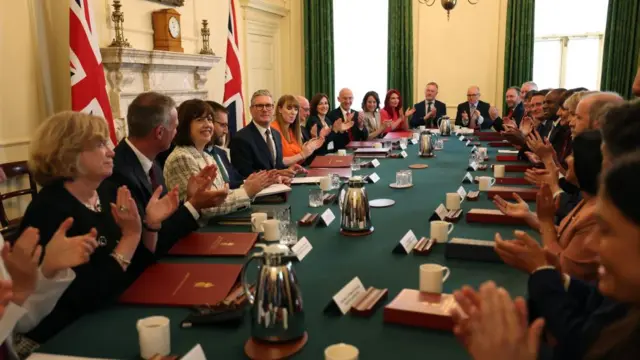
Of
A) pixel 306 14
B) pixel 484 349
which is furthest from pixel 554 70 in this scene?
pixel 484 349

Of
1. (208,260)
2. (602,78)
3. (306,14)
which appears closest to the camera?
(208,260)

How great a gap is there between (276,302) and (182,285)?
0.53m

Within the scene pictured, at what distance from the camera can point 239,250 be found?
2094mm

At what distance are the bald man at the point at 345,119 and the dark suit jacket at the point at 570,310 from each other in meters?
4.54

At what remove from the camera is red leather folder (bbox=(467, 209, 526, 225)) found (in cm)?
241

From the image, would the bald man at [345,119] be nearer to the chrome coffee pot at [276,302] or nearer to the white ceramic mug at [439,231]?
the white ceramic mug at [439,231]

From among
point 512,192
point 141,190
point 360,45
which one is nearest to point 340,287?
point 141,190

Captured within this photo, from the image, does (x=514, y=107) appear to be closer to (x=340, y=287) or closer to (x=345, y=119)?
(x=345, y=119)

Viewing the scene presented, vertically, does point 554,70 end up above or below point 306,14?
below

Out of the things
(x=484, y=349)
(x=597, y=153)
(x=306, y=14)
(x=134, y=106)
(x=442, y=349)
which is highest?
(x=306, y=14)

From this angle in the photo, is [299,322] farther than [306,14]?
No

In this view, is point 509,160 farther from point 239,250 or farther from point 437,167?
point 239,250

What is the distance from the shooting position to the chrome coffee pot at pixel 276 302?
1.33 meters

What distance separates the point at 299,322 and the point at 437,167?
9.82ft
